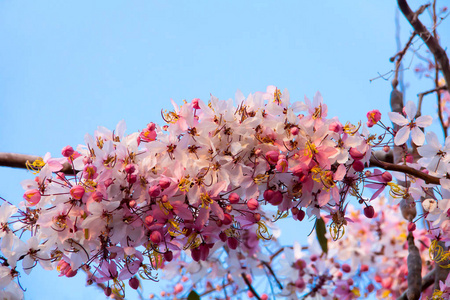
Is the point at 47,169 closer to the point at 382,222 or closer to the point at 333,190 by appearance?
the point at 333,190

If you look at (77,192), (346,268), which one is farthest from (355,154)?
(346,268)

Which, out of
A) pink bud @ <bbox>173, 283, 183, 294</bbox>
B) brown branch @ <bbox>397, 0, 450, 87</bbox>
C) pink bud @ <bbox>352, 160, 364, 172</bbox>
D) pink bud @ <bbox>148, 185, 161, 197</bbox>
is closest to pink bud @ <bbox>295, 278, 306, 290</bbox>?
pink bud @ <bbox>173, 283, 183, 294</bbox>

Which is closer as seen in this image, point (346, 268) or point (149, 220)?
point (149, 220)

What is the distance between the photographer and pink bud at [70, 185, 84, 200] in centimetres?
75

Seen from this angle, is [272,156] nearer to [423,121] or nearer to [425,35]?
[423,121]

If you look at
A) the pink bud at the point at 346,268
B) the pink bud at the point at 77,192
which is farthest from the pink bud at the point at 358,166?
the pink bud at the point at 346,268

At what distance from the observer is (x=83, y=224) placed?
0.75m

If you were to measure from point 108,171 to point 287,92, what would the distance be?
35 cm

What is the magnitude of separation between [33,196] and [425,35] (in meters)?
1.16

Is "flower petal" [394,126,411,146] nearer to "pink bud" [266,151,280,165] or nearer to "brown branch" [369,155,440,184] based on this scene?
"brown branch" [369,155,440,184]

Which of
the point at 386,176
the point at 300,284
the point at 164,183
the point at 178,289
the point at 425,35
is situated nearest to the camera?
the point at 164,183

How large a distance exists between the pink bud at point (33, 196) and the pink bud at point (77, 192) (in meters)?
0.08

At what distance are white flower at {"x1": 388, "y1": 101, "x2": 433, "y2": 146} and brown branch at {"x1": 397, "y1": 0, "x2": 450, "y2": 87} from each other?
0.53 meters

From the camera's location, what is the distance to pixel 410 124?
0.88 meters
